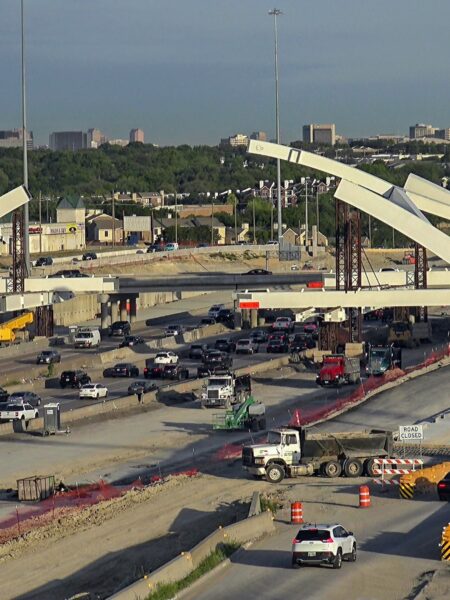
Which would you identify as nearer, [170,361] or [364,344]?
[170,361]

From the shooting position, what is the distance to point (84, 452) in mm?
54250

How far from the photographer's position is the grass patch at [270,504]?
4094cm

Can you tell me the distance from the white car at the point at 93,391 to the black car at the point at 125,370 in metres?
7.45

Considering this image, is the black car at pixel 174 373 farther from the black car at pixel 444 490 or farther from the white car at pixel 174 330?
the black car at pixel 444 490

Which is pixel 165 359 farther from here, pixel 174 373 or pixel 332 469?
pixel 332 469

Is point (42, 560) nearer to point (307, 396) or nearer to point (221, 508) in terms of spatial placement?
point (221, 508)

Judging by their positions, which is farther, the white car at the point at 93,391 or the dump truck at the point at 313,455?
the white car at the point at 93,391

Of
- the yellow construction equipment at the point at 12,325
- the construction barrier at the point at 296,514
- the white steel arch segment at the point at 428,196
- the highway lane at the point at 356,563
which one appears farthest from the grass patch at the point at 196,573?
the white steel arch segment at the point at 428,196

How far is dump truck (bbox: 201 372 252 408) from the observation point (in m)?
64.6

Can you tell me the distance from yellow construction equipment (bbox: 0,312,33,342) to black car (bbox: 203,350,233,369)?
14.9m

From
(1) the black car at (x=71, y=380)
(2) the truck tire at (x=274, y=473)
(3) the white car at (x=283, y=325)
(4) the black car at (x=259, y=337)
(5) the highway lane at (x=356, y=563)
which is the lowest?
(5) the highway lane at (x=356, y=563)

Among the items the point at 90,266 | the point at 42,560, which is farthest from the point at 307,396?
the point at 90,266

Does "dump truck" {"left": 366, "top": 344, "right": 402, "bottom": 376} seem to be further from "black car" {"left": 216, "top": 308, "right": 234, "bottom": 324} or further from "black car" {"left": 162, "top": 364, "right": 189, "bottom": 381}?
"black car" {"left": 216, "top": 308, "right": 234, "bottom": 324}

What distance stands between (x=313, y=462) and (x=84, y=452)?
10.9 meters
